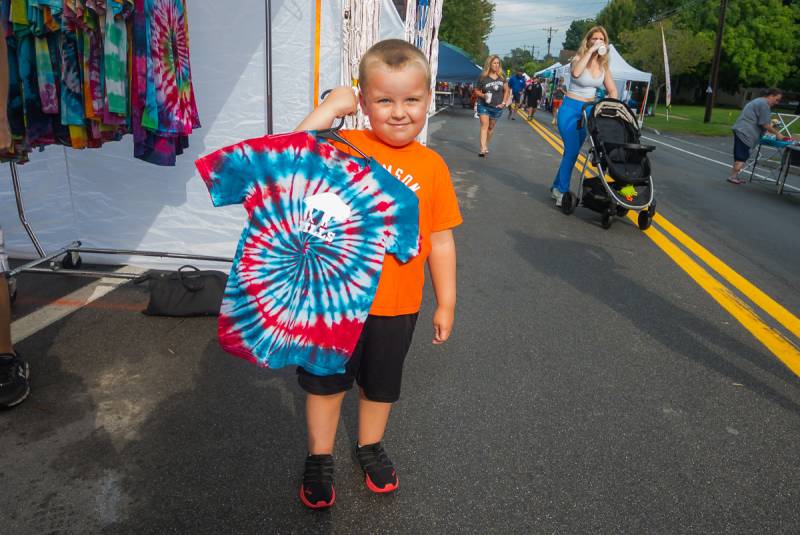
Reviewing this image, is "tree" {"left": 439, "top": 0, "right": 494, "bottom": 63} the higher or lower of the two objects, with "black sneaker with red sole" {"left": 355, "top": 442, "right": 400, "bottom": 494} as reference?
higher

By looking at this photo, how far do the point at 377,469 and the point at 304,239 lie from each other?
3.10ft

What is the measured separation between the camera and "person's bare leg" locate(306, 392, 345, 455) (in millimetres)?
1930

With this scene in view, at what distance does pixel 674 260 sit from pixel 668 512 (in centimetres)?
367

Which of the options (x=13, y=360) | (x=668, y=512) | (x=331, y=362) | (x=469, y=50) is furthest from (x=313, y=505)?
(x=469, y=50)

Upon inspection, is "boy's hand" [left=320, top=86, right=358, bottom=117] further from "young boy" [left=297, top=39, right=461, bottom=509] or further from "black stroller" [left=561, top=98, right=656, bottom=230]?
"black stroller" [left=561, top=98, right=656, bottom=230]

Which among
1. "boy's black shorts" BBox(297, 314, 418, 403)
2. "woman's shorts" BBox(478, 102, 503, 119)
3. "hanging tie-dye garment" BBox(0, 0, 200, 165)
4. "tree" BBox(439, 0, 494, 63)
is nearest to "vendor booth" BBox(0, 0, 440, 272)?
"hanging tie-dye garment" BBox(0, 0, 200, 165)

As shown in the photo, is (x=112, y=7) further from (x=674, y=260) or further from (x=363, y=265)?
(x=674, y=260)

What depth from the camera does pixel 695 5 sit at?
5981 cm

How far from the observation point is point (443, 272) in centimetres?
191

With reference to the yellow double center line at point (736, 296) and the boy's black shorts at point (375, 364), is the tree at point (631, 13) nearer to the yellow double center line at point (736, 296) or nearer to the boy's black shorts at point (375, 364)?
the yellow double center line at point (736, 296)

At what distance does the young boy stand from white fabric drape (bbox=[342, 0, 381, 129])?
2171 mm

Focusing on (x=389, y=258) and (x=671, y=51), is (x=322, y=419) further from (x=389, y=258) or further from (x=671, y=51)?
(x=671, y=51)

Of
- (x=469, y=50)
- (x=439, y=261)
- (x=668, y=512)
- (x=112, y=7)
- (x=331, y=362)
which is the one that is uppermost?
(x=469, y=50)

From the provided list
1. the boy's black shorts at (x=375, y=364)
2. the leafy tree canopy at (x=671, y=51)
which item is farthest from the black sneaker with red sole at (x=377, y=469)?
the leafy tree canopy at (x=671, y=51)
